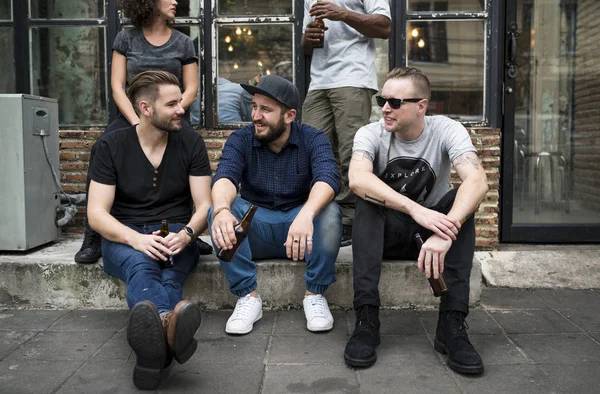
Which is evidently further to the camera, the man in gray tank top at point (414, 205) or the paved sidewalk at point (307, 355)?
the man in gray tank top at point (414, 205)

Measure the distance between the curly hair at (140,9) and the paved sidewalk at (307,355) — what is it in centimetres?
205

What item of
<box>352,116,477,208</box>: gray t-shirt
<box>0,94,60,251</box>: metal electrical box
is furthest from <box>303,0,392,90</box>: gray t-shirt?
<box>0,94,60,251</box>: metal electrical box

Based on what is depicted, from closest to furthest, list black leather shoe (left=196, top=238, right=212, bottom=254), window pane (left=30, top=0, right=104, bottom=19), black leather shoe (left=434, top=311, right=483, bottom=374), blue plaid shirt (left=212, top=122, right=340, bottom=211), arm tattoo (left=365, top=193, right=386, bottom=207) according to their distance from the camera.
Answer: black leather shoe (left=434, top=311, right=483, bottom=374) → arm tattoo (left=365, top=193, right=386, bottom=207) → blue plaid shirt (left=212, top=122, right=340, bottom=211) → black leather shoe (left=196, top=238, right=212, bottom=254) → window pane (left=30, top=0, right=104, bottom=19)

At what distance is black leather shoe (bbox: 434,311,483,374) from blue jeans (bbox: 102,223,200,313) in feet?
4.66

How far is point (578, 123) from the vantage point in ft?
18.3

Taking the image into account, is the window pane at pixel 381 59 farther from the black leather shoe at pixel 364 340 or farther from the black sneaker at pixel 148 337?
the black sneaker at pixel 148 337

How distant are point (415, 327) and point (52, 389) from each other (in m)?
2.05

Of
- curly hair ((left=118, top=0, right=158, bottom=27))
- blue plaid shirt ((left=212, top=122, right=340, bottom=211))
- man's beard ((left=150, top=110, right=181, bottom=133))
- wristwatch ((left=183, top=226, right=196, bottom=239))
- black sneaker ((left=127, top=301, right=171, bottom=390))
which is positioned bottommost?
black sneaker ((left=127, top=301, right=171, bottom=390))

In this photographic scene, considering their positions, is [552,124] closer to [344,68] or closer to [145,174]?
[344,68]

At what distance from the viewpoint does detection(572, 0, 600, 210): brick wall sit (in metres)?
5.47

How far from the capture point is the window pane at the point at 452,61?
5359 millimetres

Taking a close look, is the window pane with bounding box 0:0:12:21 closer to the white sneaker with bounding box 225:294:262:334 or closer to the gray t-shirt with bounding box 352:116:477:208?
the white sneaker with bounding box 225:294:262:334

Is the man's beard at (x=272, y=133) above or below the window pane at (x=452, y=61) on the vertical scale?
below

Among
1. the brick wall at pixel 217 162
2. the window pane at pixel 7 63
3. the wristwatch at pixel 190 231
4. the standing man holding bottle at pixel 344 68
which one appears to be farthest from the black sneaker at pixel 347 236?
the window pane at pixel 7 63
